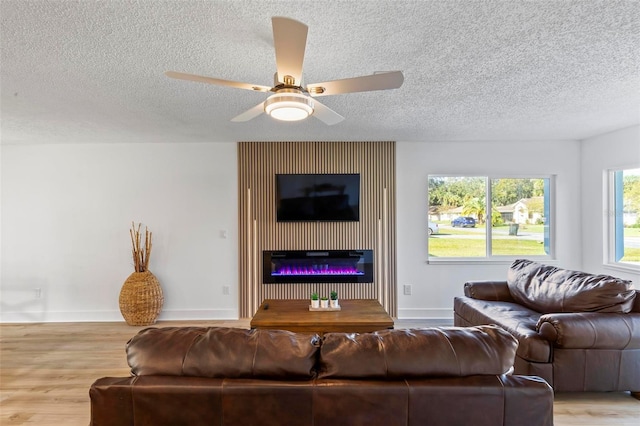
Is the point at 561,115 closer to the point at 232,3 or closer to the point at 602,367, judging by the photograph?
the point at 602,367

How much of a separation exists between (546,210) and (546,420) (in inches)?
164

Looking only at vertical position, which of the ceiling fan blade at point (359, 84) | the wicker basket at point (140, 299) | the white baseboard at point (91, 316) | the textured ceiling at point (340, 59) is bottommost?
the white baseboard at point (91, 316)

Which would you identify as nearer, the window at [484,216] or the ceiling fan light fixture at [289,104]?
the ceiling fan light fixture at [289,104]

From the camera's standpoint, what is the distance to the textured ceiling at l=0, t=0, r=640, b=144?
4.94ft

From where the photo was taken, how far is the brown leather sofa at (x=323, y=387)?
0.96 metres

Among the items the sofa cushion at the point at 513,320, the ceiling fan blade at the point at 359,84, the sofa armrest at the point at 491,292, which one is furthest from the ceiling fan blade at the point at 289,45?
the sofa armrest at the point at 491,292

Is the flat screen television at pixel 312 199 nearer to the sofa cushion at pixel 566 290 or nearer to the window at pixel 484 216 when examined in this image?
the window at pixel 484 216

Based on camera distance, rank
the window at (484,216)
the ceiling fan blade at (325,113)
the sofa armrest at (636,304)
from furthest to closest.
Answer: the window at (484,216)
the sofa armrest at (636,304)
the ceiling fan blade at (325,113)

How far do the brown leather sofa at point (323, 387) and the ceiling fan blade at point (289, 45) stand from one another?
1.24m

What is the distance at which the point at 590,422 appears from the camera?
2010mm

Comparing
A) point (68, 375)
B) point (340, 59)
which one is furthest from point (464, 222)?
point (68, 375)

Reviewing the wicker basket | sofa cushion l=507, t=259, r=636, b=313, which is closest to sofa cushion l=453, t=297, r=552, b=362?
sofa cushion l=507, t=259, r=636, b=313

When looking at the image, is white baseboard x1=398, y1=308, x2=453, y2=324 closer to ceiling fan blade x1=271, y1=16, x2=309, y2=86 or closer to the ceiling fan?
the ceiling fan

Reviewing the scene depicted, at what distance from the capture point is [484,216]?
4.24m
